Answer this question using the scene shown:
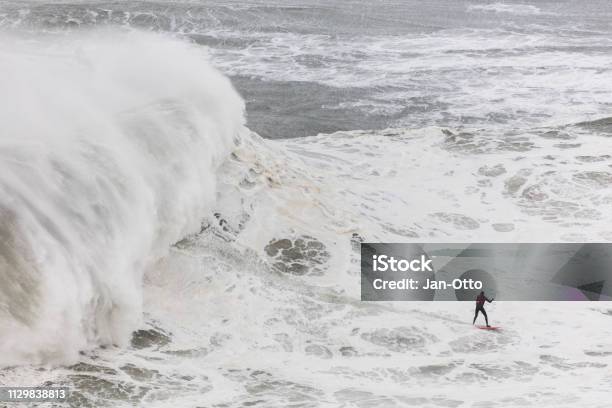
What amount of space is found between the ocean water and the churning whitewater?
28mm

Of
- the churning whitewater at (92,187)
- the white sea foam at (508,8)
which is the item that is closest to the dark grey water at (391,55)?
the white sea foam at (508,8)

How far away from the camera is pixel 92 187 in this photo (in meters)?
9.90

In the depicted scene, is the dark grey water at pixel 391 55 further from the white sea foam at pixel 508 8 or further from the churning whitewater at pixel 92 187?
the churning whitewater at pixel 92 187

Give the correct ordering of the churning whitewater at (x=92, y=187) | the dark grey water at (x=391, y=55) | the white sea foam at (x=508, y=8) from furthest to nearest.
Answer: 1. the white sea foam at (x=508, y=8)
2. the dark grey water at (x=391, y=55)
3. the churning whitewater at (x=92, y=187)

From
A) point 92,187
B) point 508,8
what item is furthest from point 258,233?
point 508,8

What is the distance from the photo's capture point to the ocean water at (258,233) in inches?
330

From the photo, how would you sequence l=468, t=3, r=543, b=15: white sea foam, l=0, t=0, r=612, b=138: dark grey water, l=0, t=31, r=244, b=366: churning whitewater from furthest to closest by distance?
l=468, t=3, r=543, b=15: white sea foam → l=0, t=0, r=612, b=138: dark grey water → l=0, t=31, r=244, b=366: churning whitewater

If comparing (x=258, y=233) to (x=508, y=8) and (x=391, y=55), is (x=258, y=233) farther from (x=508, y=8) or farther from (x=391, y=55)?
(x=508, y=8)

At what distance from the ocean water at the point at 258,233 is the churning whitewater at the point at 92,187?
28 millimetres

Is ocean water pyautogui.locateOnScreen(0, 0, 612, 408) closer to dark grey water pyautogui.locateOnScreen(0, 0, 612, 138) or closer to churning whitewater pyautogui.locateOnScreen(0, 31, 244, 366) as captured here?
churning whitewater pyautogui.locateOnScreen(0, 31, 244, 366)

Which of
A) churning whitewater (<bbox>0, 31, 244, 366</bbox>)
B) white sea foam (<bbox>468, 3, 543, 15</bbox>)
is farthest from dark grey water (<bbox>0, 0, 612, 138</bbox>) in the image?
churning whitewater (<bbox>0, 31, 244, 366</bbox>)

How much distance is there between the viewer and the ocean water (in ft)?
27.5

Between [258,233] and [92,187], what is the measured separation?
2.97 m

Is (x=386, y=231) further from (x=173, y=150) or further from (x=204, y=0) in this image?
(x=204, y=0)
